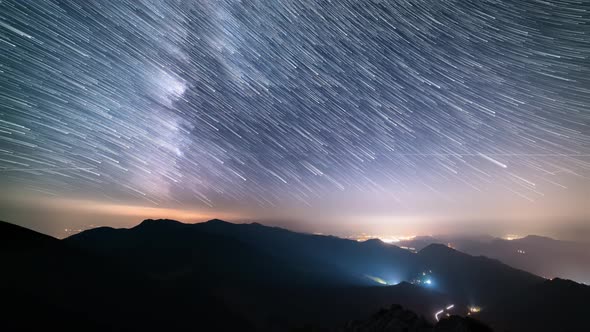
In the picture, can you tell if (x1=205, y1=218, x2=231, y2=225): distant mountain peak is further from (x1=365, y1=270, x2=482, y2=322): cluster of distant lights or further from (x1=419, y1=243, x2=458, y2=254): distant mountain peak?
(x1=419, y1=243, x2=458, y2=254): distant mountain peak

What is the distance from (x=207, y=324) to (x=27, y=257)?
34.6 metres

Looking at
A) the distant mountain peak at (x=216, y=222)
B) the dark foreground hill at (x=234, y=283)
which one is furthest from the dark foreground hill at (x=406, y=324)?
the distant mountain peak at (x=216, y=222)

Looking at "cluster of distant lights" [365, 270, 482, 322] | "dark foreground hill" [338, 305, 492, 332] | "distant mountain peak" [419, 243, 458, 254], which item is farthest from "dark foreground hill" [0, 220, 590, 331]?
"dark foreground hill" [338, 305, 492, 332]

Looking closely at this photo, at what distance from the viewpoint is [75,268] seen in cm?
5772

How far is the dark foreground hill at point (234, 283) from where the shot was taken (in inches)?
1975

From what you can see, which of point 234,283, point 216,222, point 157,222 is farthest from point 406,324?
point 216,222

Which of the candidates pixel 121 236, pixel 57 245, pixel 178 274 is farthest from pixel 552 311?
pixel 121 236

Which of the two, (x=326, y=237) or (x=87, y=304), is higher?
(x=326, y=237)

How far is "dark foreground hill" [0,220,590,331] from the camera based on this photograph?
50153mm

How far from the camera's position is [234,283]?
8831cm

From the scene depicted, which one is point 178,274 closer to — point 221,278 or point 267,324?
point 221,278

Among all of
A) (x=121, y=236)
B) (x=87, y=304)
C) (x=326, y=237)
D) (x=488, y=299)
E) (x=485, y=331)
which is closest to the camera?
(x=485, y=331)

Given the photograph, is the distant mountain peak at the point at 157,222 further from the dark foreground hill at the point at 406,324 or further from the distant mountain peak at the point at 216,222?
the dark foreground hill at the point at 406,324

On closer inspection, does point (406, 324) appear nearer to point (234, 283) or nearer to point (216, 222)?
point (234, 283)
